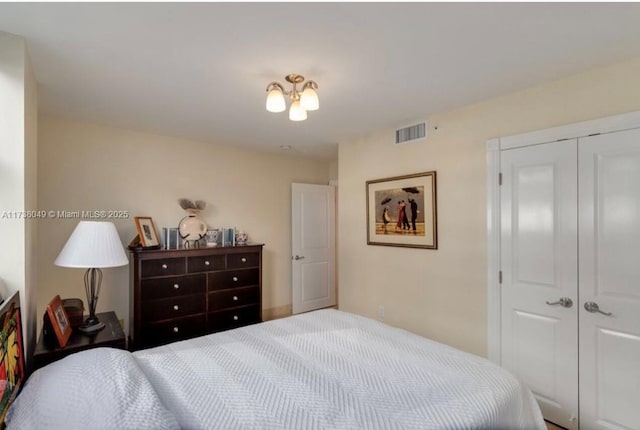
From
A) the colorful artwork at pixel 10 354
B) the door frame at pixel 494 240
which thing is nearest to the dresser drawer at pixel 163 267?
the colorful artwork at pixel 10 354

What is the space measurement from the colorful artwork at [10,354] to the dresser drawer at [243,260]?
2.11 metres

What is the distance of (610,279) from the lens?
202 cm

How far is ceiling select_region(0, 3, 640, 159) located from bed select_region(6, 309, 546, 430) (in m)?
1.61

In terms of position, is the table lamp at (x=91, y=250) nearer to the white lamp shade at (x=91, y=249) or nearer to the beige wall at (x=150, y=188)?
the white lamp shade at (x=91, y=249)

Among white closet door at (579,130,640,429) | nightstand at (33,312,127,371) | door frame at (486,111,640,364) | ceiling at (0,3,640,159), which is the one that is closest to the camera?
ceiling at (0,3,640,159)

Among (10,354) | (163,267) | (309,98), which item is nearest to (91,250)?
(10,354)

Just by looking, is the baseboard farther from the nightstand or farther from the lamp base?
the lamp base

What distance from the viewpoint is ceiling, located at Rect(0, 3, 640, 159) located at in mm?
1525

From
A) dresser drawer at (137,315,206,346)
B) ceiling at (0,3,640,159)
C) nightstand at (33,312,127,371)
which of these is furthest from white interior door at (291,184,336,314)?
nightstand at (33,312,127,371)

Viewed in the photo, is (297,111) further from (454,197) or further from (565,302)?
(565,302)

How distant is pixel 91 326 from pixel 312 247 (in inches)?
119

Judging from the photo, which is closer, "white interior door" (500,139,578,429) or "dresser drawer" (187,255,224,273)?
"white interior door" (500,139,578,429)

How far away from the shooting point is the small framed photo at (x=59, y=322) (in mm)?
1906

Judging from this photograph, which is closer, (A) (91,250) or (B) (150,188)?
(A) (91,250)
